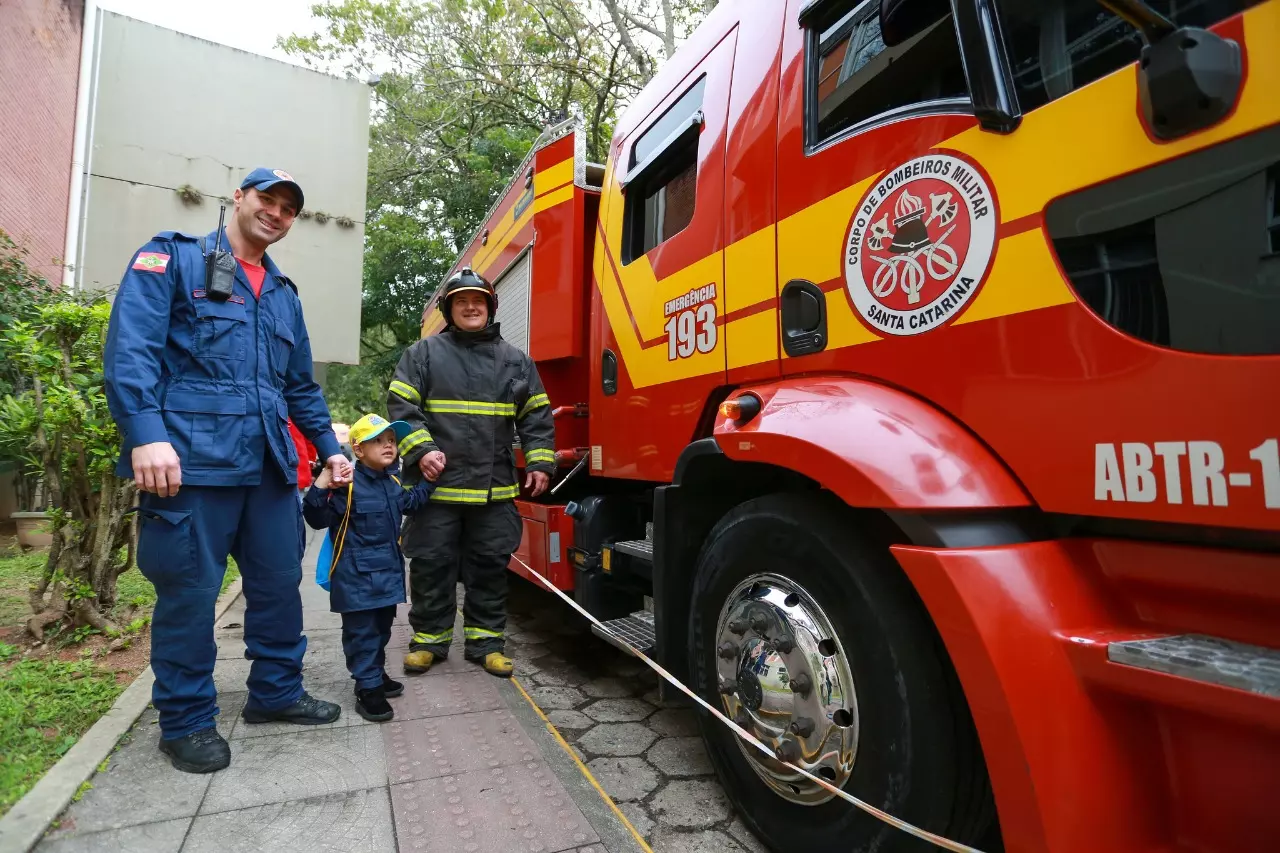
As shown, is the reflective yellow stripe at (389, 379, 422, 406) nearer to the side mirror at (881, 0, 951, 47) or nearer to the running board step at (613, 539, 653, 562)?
the running board step at (613, 539, 653, 562)

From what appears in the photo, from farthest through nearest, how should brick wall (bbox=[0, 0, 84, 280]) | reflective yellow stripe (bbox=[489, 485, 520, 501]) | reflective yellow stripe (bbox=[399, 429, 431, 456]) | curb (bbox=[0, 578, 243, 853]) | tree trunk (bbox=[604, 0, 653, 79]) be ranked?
1. tree trunk (bbox=[604, 0, 653, 79])
2. brick wall (bbox=[0, 0, 84, 280])
3. reflective yellow stripe (bbox=[489, 485, 520, 501])
4. reflective yellow stripe (bbox=[399, 429, 431, 456])
5. curb (bbox=[0, 578, 243, 853])

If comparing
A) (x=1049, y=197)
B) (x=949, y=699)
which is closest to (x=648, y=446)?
(x=949, y=699)

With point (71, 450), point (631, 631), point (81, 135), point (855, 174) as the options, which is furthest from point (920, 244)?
point (81, 135)

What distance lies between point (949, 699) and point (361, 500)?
2.12 metres

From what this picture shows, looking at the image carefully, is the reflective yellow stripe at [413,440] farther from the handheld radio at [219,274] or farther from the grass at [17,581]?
the grass at [17,581]

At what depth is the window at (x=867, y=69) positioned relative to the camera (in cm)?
150

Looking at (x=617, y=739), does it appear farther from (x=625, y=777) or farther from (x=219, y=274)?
(x=219, y=274)

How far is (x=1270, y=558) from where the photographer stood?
100cm

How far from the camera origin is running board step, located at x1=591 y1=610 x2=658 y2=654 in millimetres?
2627

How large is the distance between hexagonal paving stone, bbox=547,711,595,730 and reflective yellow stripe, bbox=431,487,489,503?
94cm

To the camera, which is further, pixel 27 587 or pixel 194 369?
pixel 27 587

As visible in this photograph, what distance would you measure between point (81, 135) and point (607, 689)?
11170 millimetres

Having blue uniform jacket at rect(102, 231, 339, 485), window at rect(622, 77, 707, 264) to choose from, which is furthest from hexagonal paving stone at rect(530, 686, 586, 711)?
window at rect(622, 77, 707, 264)

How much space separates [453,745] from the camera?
238 centimetres
